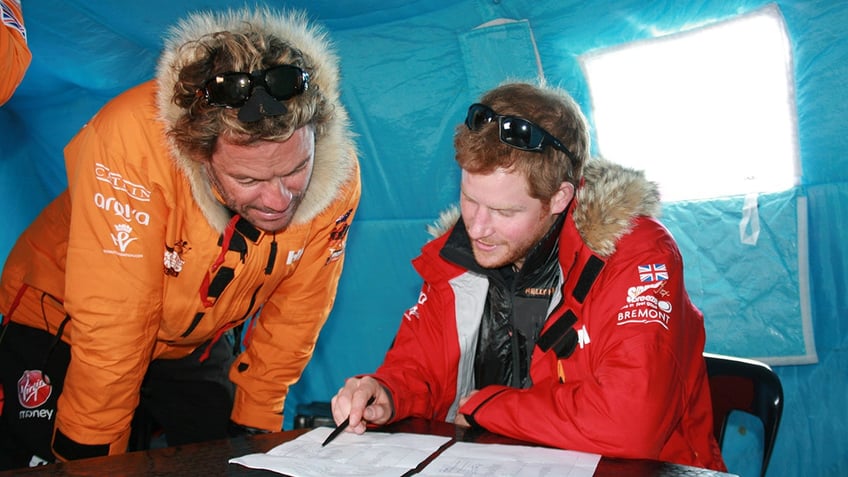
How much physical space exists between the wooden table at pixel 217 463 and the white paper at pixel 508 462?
4 cm

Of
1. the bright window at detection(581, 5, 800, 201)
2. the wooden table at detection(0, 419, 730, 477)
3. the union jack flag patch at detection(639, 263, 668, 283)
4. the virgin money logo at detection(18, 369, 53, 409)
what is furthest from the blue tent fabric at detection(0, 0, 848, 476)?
the wooden table at detection(0, 419, 730, 477)

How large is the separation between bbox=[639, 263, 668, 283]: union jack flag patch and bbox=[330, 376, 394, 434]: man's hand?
62cm

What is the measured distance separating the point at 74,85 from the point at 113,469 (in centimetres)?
249

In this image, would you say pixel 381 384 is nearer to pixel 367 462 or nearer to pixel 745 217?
pixel 367 462

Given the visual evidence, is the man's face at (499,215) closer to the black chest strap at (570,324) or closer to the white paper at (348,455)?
the black chest strap at (570,324)

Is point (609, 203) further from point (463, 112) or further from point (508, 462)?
point (463, 112)

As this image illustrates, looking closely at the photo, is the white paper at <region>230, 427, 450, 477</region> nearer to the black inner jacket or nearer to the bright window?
the black inner jacket

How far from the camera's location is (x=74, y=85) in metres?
3.48

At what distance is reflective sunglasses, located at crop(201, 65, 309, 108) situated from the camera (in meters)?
1.72

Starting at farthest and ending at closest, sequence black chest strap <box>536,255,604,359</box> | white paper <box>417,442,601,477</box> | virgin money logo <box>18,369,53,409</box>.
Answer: virgin money logo <box>18,369,53,409</box>
black chest strap <box>536,255,604,359</box>
white paper <box>417,442,601,477</box>

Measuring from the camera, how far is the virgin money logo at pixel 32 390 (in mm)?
2092

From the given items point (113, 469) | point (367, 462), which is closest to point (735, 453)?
point (367, 462)

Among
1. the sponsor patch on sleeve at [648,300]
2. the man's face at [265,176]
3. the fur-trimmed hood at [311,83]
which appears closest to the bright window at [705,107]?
the sponsor patch on sleeve at [648,300]

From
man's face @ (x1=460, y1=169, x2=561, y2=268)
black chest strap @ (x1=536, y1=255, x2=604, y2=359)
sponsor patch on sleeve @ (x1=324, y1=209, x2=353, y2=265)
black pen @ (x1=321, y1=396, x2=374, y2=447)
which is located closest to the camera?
black pen @ (x1=321, y1=396, x2=374, y2=447)
